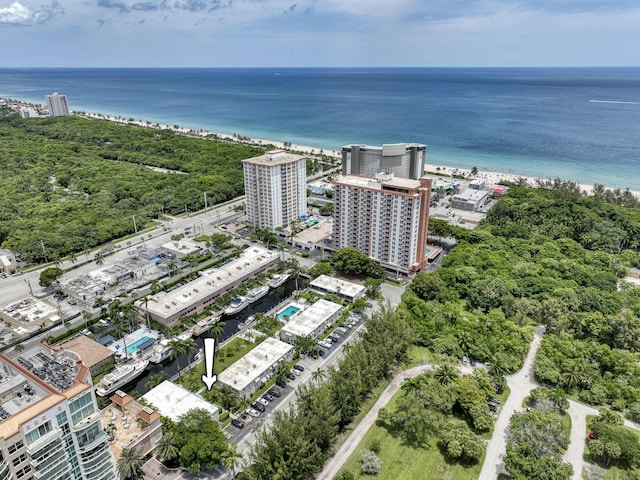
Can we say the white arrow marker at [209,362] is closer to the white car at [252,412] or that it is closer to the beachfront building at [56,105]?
the white car at [252,412]

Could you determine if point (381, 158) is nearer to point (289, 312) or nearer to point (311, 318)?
point (289, 312)

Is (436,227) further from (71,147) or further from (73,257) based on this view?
(71,147)

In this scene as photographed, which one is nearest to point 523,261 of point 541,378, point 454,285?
point 454,285

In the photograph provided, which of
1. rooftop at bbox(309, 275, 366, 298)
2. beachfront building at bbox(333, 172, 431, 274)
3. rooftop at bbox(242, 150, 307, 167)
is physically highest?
rooftop at bbox(242, 150, 307, 167)

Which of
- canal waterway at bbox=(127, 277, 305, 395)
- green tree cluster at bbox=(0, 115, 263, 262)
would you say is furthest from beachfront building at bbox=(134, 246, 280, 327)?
green tree cluster at bbox=(0, 115, 263, 262)

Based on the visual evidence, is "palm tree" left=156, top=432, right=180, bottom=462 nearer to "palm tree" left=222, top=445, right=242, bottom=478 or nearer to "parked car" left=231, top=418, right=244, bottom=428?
"palm tree" left=222, top=445, right=242, bottom=478

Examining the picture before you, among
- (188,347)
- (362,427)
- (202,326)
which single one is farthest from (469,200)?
(188,347)

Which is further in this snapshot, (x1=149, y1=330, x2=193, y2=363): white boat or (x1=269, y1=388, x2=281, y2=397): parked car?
(x1=149, y1=330, x2=193, y2=363): white boat
